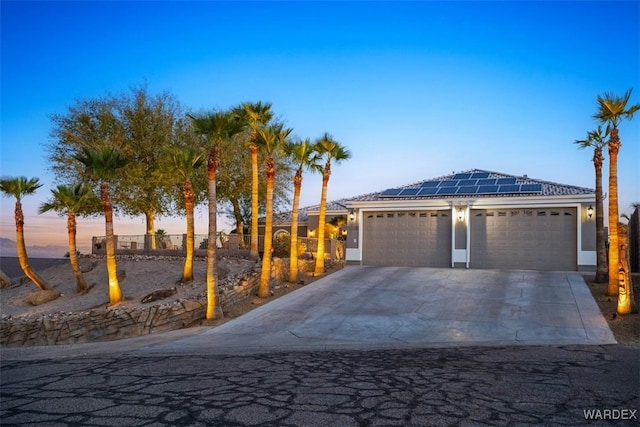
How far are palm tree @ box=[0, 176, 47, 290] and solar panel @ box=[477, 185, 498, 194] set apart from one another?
67.7 ft

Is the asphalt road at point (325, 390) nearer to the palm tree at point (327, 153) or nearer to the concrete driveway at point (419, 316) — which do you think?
the concrete driveway at point (419, 316)

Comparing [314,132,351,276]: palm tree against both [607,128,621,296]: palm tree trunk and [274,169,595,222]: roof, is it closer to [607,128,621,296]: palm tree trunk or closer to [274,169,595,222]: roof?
[274,169,595,222]: roof

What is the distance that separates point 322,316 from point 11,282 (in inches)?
770

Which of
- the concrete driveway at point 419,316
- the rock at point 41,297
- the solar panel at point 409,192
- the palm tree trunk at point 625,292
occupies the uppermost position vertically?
the solar panel at point 409,192

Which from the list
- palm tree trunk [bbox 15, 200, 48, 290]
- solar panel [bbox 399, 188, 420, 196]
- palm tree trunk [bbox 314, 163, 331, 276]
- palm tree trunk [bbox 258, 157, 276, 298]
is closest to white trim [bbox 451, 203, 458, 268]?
solar panel [bbox 399, 188, 420, 196]

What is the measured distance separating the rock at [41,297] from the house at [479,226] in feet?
44.4

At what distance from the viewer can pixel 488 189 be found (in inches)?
970

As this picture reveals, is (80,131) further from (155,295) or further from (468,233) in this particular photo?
(468,233)

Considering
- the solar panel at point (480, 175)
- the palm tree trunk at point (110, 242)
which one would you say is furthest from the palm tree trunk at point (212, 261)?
the solar panel at point (480, 175)

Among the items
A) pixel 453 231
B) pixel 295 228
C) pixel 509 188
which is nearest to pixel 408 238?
pixel 453 231

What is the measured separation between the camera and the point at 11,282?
26.1m

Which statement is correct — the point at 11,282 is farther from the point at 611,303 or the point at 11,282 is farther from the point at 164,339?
the point at 611,303

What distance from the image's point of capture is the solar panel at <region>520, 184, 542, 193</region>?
23.3 metres

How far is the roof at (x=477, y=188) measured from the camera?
2352 cm
